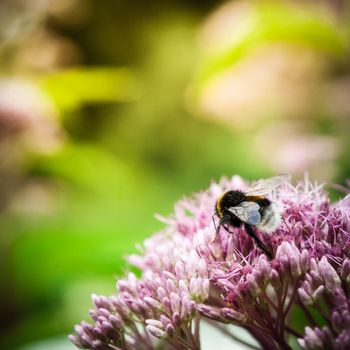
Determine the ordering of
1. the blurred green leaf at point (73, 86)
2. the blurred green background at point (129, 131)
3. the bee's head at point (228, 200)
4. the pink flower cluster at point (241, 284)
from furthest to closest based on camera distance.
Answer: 1. the blurred green leaf at point (73, 86)
2. the blurred green background at point (129, 131)
3. the bee's head at point (228, 200)
4. the pink flower cluster at point (241, 284)

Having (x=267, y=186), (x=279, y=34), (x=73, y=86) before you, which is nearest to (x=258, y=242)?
(x=267, y=186)

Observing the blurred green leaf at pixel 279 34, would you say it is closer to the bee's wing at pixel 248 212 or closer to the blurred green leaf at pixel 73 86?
the blurred green leaf at pixel 73 86

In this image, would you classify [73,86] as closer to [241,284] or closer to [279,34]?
[279,34]

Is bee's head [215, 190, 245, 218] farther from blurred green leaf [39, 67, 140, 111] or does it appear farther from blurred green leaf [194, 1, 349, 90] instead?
blurred green leaf [39, 67, 140, 111]

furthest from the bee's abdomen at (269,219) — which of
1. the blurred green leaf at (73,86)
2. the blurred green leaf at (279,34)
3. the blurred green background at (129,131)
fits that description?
the blurred green leaf at (73,86)

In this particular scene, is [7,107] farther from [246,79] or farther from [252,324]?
[252,324]

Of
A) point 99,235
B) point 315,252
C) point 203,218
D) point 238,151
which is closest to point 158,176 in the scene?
point 238,151
